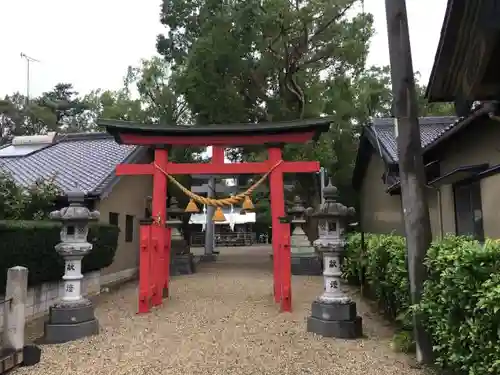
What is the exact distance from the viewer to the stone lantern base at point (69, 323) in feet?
24.1

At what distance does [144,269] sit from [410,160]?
6.02 metres

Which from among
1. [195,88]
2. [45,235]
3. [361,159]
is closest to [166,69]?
[195,88]

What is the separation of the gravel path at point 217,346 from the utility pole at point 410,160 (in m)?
1.04

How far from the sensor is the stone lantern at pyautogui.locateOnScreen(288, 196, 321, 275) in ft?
57.6

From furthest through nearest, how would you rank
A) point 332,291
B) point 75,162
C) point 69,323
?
point 75,162
point 332,291
point 69,323

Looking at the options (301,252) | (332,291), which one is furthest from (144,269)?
(301,252)

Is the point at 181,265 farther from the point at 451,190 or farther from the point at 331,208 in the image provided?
the point at 451,190

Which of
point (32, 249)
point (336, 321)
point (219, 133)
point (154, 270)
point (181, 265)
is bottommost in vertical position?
point (336, 321)

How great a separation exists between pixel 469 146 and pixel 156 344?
7.08 m

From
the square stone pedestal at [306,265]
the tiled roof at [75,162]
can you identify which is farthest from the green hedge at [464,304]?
the square stone pedestal at [306,265]

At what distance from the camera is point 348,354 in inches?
250

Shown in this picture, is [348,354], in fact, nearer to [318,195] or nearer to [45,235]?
[45,235]

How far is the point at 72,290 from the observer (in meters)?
7.82

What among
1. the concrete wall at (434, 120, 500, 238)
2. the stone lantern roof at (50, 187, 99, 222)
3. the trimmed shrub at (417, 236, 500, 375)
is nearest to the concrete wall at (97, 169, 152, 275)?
the stone lantern roof at (50, 187, 99, 222)
